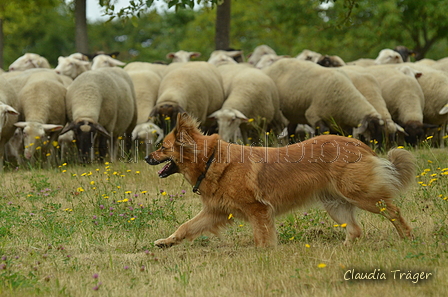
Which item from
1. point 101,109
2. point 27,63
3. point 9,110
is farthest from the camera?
point 27,63

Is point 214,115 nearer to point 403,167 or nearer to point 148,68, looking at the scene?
point 148,68

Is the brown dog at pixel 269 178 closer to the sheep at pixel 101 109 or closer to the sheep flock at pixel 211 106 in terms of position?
the sheep flock at pixel 211 106

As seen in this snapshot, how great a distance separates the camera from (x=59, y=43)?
46.9 metres

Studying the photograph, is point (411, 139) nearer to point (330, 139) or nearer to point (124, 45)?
point (330, 139)

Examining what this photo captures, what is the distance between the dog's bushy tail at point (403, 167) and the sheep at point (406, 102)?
25.1ft

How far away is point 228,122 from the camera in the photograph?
46.9ft

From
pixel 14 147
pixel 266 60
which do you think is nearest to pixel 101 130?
pixel 14 147

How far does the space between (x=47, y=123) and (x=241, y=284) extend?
29.2 feet

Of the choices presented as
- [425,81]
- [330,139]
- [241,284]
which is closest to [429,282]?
[241,284]

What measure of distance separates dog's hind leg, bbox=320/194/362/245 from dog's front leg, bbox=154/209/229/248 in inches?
43.7

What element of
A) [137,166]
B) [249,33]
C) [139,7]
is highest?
[139,7]

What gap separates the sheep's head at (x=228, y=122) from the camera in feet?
46.8

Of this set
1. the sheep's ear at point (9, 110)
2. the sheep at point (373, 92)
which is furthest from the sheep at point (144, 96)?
the sheep at point (373, 92)

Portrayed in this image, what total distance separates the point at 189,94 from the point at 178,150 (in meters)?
8.22
